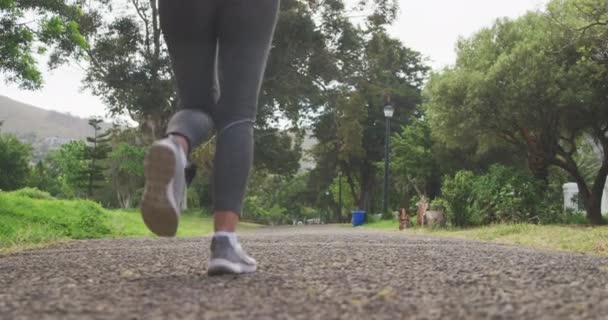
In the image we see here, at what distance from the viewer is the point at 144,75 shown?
A: 23.3 metres

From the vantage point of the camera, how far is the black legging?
2307 mm

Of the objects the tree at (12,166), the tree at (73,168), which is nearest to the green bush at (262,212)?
the tree at (73,168)

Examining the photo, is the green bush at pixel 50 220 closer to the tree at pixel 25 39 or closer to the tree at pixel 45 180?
the tree at pixel 25 39

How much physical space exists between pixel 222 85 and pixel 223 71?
0.05 metres

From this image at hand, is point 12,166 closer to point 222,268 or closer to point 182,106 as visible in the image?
point 182,106

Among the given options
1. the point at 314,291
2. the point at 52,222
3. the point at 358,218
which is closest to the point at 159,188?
the point at 314,291

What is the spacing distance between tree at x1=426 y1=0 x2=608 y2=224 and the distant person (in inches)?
426

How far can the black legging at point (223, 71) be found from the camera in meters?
2.31

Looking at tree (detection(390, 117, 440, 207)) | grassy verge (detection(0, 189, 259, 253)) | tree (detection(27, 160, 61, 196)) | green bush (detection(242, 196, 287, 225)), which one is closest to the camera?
grassy verge (detection(0, 189, 259, 253))

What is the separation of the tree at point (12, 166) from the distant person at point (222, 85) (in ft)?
124

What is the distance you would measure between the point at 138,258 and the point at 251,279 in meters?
1.21

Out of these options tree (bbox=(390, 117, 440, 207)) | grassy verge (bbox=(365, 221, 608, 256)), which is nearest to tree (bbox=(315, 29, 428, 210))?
tree (bbox=(390, 117, 440, 207))

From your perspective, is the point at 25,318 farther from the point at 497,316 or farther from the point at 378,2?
the point at 378,2

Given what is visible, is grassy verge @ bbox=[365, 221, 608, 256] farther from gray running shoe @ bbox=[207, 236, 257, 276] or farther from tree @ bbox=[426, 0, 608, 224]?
tree @ bbox=[426, 0, 608, 224]
